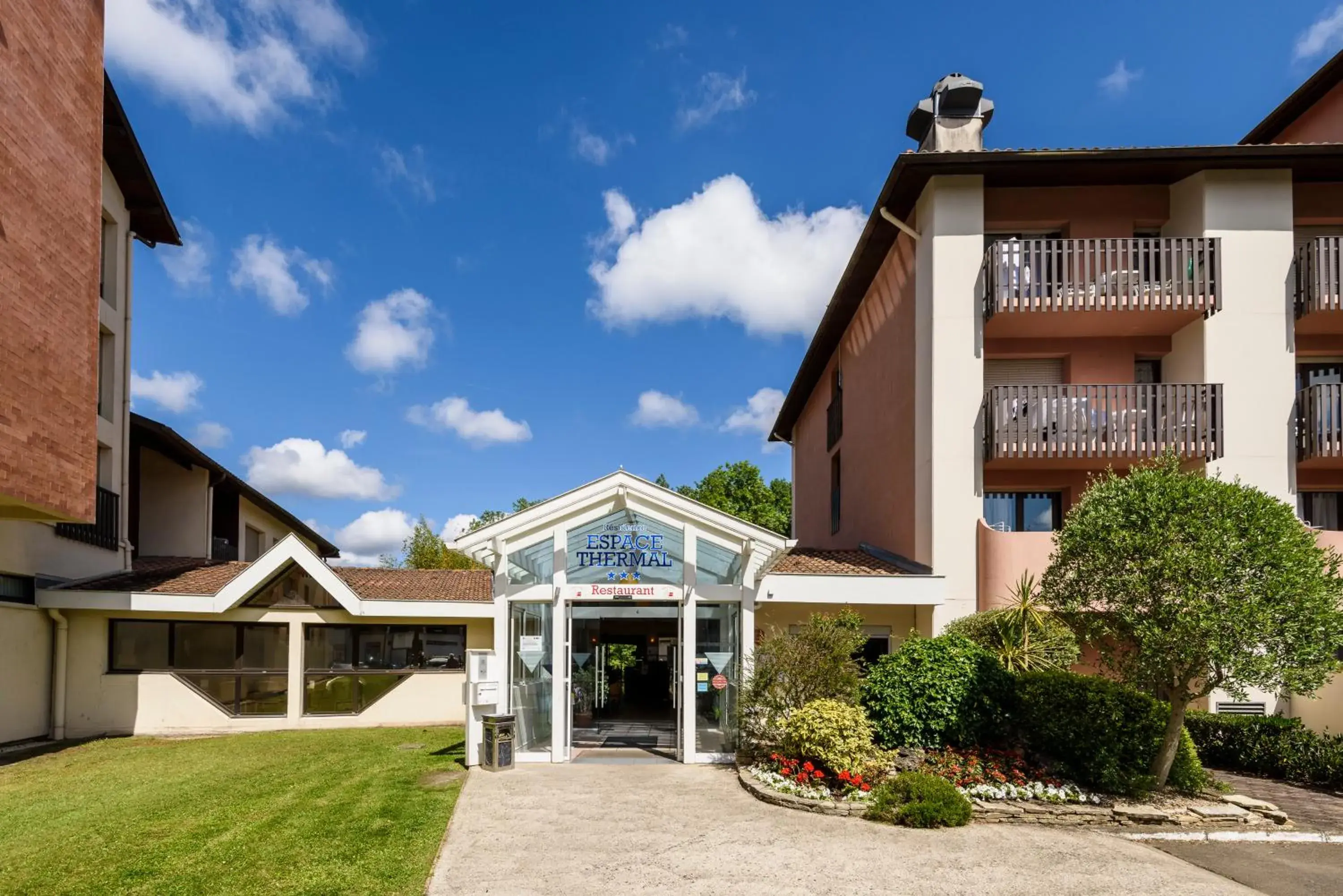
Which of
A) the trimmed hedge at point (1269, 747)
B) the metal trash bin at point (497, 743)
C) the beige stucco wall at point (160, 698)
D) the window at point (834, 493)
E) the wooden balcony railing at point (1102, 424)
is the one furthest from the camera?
the window at point (834, 493)

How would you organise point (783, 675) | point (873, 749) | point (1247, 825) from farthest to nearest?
point (783, 675), point (873, 749), point (1247, 825)

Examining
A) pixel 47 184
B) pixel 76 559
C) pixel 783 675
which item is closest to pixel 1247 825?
pixel 783 675

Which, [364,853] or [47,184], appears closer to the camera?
[364,853]

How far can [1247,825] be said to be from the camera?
9109 mm

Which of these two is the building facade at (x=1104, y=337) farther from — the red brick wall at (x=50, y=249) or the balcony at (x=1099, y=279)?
the red brick wall at (x=50, y=249)

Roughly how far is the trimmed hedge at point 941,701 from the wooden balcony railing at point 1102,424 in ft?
13.1

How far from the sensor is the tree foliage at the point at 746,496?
2111 inches

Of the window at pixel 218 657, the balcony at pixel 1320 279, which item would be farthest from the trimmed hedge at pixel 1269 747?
the window at pixel 218 657

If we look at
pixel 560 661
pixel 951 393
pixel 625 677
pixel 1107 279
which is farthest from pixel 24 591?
pixel 1107 279

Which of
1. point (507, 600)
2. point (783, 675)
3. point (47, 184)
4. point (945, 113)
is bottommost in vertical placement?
point (783, 675)

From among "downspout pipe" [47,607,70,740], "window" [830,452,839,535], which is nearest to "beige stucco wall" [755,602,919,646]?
"window" [830,452,839,535]

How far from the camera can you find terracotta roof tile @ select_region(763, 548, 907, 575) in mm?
14180

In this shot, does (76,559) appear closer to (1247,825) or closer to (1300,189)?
(1247,825)

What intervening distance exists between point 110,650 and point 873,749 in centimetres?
1389
